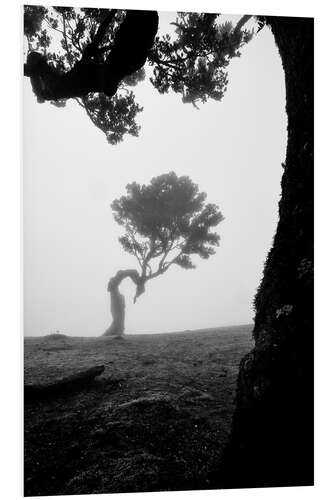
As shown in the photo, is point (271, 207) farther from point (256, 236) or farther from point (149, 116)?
point (149, 116)

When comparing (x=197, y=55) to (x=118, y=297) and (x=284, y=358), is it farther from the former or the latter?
(x=118, y=297)

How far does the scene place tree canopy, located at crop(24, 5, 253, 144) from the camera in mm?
4664

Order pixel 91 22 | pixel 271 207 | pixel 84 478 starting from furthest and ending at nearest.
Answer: pixel 271 207
pixel 91 22
pixel 84 478

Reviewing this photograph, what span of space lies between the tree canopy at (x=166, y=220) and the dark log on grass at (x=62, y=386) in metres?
11.1

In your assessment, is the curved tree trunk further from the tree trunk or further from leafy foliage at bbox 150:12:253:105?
leafy foliage at bbox 150:12:253:105

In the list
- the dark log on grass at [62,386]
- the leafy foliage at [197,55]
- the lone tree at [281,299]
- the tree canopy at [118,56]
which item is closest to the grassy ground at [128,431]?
the dark log on grass at [62,386]

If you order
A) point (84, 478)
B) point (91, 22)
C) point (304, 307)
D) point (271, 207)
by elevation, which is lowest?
point (84, 478)

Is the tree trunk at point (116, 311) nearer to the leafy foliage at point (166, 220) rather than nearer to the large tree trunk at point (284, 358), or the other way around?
the leafy foliage at point (166, 220)

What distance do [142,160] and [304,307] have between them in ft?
20.0

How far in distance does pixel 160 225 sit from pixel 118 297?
4170 millimetres

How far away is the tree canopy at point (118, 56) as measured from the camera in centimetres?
466

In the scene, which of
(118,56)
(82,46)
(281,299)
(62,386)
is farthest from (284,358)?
(82,46)

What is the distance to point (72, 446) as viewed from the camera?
353 centimetres
